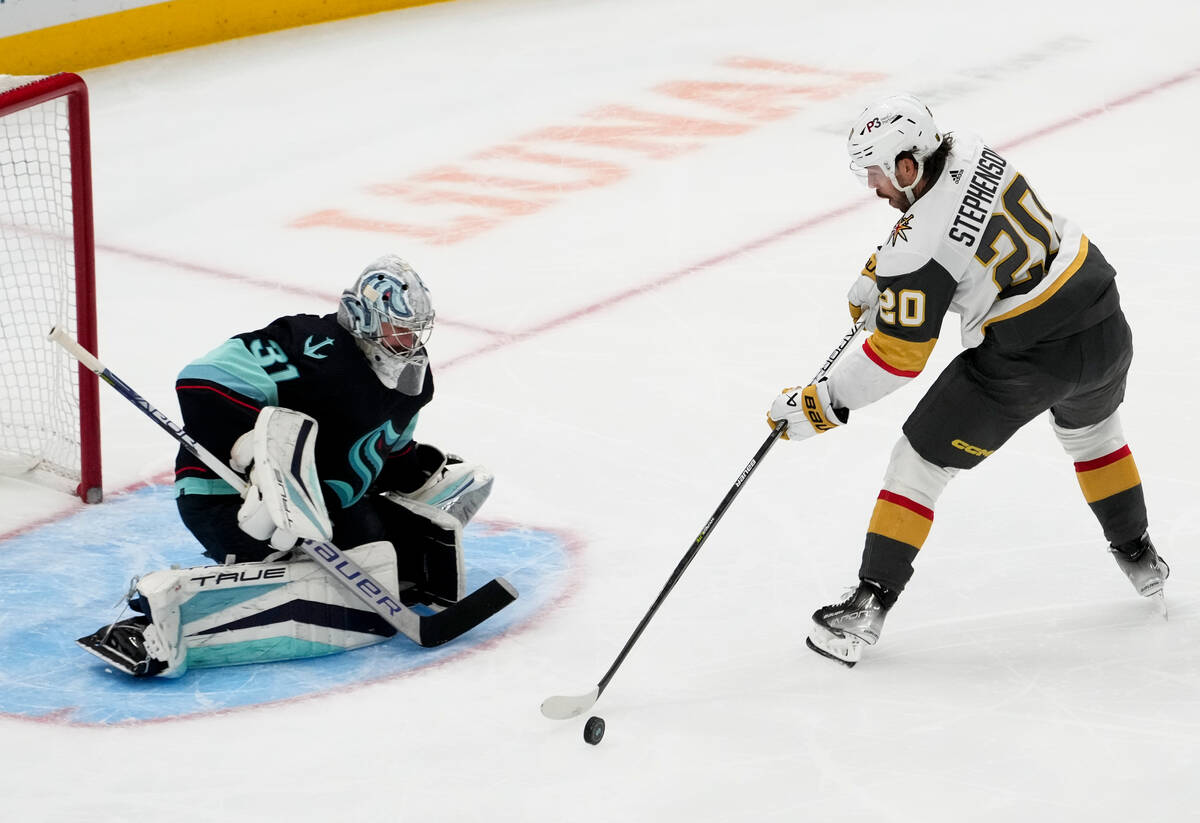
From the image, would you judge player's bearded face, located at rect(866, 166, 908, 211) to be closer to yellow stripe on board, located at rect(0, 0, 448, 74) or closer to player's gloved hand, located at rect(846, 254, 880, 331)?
player's gloved hand, located at rect(846, 254, 880, 331)

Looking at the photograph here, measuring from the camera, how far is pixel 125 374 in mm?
4859

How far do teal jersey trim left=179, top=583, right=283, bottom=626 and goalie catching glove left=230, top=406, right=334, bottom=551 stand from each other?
12cm

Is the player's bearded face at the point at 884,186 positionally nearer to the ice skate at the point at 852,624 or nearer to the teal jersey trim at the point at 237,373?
the ice skate at the point at 852,624

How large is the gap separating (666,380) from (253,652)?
186 centimetres

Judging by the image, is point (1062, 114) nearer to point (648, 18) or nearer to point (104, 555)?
point (648, 18)

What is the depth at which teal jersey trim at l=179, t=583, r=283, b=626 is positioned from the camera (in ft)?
10.3

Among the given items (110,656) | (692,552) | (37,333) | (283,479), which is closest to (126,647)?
(110,656)

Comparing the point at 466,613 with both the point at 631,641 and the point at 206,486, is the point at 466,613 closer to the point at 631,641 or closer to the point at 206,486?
the point at 631,641

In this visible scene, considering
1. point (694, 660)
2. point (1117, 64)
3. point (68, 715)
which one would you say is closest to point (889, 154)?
point (694, 660)

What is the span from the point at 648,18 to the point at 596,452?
210 inches

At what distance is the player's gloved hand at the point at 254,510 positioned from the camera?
3107 millimetres

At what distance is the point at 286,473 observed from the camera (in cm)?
306

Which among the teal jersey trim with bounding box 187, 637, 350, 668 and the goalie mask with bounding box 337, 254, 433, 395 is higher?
the goalie mask with bounding box 337, 254, 433, 395

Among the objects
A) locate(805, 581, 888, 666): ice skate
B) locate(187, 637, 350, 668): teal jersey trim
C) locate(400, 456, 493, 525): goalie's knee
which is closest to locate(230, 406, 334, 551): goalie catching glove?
locate(187, 637, 350, 668): teal jersey trim
